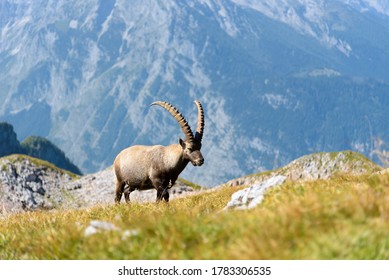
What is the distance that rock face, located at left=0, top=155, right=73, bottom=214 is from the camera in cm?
6760

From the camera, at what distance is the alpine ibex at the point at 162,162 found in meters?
21.0

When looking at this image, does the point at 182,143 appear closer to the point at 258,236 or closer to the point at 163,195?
the point at 163,195

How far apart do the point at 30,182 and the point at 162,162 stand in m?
52.7

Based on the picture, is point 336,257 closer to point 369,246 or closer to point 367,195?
point 369,246

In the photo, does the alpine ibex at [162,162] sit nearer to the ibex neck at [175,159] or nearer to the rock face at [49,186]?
the ibex neck at [175,159]

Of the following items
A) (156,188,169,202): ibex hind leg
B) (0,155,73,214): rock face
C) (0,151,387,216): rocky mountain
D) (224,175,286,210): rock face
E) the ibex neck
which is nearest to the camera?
(224,175,286,210): rock face

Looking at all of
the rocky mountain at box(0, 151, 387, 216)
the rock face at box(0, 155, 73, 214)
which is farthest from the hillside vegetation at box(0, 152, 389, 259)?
the rock face at box(0, 155, 73, 214)

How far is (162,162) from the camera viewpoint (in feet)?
70.1

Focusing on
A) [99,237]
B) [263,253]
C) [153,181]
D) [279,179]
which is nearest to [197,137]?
[153,181]

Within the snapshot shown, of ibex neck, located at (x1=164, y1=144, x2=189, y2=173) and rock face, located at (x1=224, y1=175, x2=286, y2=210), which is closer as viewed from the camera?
rock face, located at (x1=224, y1=175, x2=286, y2=210)

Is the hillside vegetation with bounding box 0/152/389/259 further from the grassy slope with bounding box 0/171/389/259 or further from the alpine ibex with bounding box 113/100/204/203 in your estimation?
the alpine ibex with bounding box 113/100/204/203

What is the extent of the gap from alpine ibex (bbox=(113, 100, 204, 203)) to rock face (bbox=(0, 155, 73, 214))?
149 feet

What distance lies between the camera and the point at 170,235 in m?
7.93

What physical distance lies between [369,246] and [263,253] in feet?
3.93
